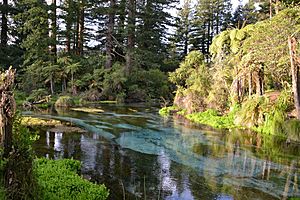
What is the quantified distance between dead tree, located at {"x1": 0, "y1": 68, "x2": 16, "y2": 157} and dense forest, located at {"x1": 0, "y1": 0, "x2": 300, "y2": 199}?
1cm

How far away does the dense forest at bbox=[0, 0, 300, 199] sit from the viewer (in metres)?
6.62

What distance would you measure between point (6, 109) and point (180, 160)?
22.2 feet

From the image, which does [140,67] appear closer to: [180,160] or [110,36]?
[110,36]

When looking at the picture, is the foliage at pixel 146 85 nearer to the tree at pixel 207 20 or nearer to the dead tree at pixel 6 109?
the tree at pixel 207 20

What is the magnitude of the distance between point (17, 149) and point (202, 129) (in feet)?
41.1

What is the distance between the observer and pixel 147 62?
113ft

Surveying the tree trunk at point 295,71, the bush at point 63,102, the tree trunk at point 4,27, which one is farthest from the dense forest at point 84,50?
the tree trunk at point 295,71

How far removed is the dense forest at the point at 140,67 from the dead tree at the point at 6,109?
0.01 meters

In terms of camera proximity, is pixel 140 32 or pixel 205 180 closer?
pixel 205 180

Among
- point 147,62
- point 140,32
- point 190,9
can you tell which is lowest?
point 147,62

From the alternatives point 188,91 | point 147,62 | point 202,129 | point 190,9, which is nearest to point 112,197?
point 202,129

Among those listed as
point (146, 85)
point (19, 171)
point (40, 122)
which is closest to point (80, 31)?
point (146, 85)

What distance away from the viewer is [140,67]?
35531 mm

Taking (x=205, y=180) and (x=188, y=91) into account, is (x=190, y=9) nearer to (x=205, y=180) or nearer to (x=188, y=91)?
(x=188, y=91)
